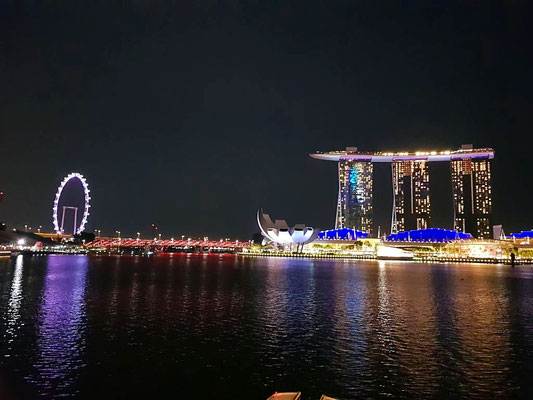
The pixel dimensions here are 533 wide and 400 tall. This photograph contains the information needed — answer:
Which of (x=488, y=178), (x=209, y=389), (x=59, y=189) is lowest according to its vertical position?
(x=209, y=389)

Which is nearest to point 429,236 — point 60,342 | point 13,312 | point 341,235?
point 341,235

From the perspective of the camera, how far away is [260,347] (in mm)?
18328

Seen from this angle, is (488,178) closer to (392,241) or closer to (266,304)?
(392,241)

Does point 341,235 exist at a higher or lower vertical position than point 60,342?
higher

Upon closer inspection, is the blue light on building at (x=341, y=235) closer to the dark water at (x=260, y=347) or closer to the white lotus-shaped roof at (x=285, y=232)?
the white lotus-shaped roof at (x=285, y=232)

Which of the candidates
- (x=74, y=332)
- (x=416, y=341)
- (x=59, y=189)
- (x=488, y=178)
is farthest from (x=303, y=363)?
(x=488, y=178)

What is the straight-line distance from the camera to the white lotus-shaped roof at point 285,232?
157 m

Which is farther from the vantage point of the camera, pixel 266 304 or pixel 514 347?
pixel 266 304

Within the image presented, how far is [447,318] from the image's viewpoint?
2527cm

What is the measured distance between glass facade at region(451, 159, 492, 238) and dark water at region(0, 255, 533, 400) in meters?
167

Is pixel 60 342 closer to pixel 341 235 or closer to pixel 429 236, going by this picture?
pixel 429 236

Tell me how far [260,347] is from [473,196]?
7519 inches

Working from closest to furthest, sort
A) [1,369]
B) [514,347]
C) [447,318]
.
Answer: [1,369] → [514,347] → [447,318]

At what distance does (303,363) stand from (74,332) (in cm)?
1093
